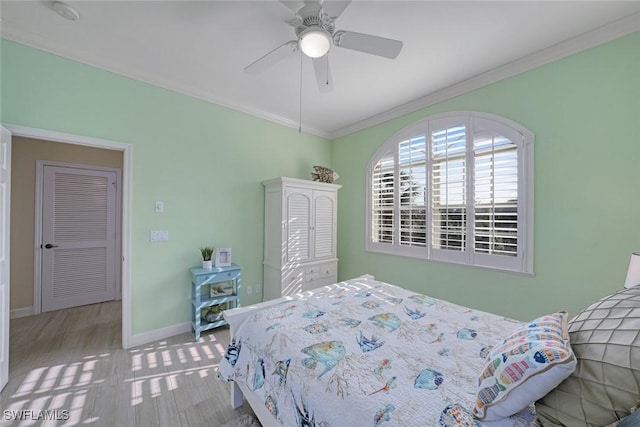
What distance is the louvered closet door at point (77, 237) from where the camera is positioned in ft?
11.4

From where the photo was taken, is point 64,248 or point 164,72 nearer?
point 164,72

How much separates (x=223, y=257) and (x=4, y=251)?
169 centimetres

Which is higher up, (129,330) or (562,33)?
(562,33)

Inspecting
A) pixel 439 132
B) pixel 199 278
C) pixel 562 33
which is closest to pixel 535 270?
pixel 439 132

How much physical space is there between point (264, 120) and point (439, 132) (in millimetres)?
2296

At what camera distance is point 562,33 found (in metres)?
1.99

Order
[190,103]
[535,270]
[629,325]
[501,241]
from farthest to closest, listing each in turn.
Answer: [190,103] < [501,241] < [535,270] < [629,325]

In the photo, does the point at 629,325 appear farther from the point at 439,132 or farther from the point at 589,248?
the point at 439,132

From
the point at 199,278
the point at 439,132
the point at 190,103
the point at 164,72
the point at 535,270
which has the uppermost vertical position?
the point at 164,72

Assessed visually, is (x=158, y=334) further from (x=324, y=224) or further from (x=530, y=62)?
(x=530, y=62)

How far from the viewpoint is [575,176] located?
2082 millimetres

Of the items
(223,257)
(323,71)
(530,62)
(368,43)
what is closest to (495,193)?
(530,62)

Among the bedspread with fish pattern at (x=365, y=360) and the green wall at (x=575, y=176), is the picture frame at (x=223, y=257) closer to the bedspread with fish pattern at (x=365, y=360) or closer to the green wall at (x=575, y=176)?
the bedspread with fish pattern at (x=365, y=360)

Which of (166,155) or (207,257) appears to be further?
(207,257)
